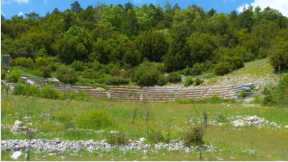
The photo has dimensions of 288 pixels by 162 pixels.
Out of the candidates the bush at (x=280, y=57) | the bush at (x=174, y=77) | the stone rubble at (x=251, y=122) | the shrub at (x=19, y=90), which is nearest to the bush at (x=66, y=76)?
the shrub at (x=19, y=90)

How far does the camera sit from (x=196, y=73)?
1185 inches

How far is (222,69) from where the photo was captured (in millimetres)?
28156

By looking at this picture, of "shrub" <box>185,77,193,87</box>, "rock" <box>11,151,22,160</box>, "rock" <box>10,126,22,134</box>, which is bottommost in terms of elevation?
"rock" <box>11,151,22,160</box>

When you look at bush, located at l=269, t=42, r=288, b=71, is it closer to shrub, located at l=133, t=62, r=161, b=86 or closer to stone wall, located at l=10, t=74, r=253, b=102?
stone wall, located at l=10, t=74, r=253, b=102

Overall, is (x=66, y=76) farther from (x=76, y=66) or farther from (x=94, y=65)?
(x=94, y=65)

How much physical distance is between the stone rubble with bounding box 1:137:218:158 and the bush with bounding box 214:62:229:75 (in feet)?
74.3

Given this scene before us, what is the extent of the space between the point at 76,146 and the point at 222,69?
24.7 meters

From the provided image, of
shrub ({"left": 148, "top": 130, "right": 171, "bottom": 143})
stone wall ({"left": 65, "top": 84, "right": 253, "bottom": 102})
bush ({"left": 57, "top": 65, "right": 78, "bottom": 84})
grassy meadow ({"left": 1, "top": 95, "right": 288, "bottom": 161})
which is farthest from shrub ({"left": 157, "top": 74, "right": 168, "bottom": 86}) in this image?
shrub ({"left": 148, "top": 130, "right": 171, "bottom": 143})

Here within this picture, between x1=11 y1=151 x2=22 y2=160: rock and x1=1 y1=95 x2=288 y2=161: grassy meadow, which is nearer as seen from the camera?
x1=11 y1=151 x2=22 y2=160: rock

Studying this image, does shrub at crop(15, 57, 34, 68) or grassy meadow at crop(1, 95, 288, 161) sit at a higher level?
shrub at crop(15, 57, 34, 68)

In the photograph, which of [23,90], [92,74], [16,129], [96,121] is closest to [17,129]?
[16,129]

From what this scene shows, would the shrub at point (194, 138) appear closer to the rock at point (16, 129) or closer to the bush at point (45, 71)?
the rock at point (16, 129)

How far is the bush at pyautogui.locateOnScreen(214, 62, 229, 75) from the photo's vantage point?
92.3 feet

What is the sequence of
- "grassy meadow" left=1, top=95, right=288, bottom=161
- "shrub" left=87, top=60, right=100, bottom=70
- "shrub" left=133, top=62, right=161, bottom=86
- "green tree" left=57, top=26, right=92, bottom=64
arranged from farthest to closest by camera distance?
"green tree" left=57, top=26, right=92, bottom=64, "shrub" left=87, top=60, right=100, bottom=70, "shrub" left=133, top=62, right=161, bottom=86, "grassy meadow" left=1, top=95, right=288, bottom=161
